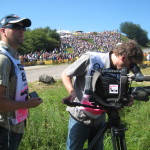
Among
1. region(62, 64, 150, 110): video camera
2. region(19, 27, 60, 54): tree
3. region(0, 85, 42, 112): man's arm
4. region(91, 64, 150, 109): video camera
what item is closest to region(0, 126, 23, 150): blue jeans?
region(0, 85, 42, 112): man's arm

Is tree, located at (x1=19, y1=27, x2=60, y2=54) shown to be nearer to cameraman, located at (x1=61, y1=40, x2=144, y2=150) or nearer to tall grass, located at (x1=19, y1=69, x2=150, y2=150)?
tall grass, located at (x1=19, y1=69, x2=150, y2=150)

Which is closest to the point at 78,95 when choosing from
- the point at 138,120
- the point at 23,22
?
the point at 23,22

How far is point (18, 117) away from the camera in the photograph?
202cm

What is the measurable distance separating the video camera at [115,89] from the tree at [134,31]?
98142 millimetres

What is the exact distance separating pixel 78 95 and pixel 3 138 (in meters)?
0.84

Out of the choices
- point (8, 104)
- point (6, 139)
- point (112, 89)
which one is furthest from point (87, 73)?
point (6, 139)

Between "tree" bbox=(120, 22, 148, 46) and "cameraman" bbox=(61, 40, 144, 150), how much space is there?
97.6m

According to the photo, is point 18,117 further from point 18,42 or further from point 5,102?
point 18,42

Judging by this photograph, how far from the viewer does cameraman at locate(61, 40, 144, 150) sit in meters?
2.20

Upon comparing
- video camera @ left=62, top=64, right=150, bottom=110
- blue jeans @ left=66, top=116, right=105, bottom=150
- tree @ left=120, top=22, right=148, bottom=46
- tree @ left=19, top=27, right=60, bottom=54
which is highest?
tree @ left=120, top=22, right=148, bottom=46

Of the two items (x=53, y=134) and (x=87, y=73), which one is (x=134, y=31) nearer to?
(x=53, y=134)

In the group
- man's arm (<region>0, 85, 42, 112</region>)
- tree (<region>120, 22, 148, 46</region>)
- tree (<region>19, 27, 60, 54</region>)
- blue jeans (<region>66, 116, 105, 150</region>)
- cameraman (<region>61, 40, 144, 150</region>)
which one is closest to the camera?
man's arm (<region>0, 85, 42, 112</region>)

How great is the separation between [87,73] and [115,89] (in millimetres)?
633

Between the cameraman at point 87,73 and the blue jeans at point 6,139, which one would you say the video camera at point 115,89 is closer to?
the cameraman at point 87,73
